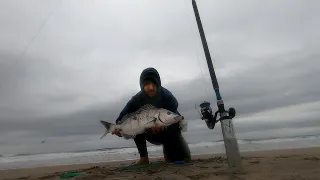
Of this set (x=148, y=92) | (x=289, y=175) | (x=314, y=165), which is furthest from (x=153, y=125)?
(x=314, y=165)

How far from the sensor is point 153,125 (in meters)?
4.82

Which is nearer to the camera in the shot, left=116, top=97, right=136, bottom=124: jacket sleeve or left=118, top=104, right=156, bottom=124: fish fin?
left=118, top=104, right=156, bottom=124: fish fin

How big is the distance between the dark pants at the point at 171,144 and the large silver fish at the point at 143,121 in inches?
25.3

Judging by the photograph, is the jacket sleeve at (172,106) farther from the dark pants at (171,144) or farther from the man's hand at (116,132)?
Answer: the man's hand at (116,132)

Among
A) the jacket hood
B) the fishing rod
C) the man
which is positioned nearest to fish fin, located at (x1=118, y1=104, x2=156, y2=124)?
the man

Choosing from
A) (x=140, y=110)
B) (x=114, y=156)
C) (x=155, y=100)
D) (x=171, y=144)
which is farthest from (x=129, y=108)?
(x=114, y=156)

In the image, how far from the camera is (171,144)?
220 inches

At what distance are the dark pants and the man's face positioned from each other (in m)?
0.80

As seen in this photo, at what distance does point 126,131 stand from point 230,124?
6.33 ft

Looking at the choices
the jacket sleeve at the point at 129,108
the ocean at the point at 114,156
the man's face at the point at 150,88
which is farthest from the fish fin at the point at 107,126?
the ocean at the point at 114,156

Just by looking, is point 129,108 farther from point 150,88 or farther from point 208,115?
point 208,115

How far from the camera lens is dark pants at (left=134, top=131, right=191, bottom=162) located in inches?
220

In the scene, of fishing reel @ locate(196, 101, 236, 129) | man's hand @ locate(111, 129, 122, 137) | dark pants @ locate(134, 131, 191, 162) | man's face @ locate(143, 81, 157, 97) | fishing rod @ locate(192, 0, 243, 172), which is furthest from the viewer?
dark pants @ locate(134, 131, 191, 162)

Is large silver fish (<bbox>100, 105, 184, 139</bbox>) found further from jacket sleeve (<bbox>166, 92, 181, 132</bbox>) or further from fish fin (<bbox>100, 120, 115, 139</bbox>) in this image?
jacket sleeve (<bbox>166, 92, 181, 132</bbox>)
